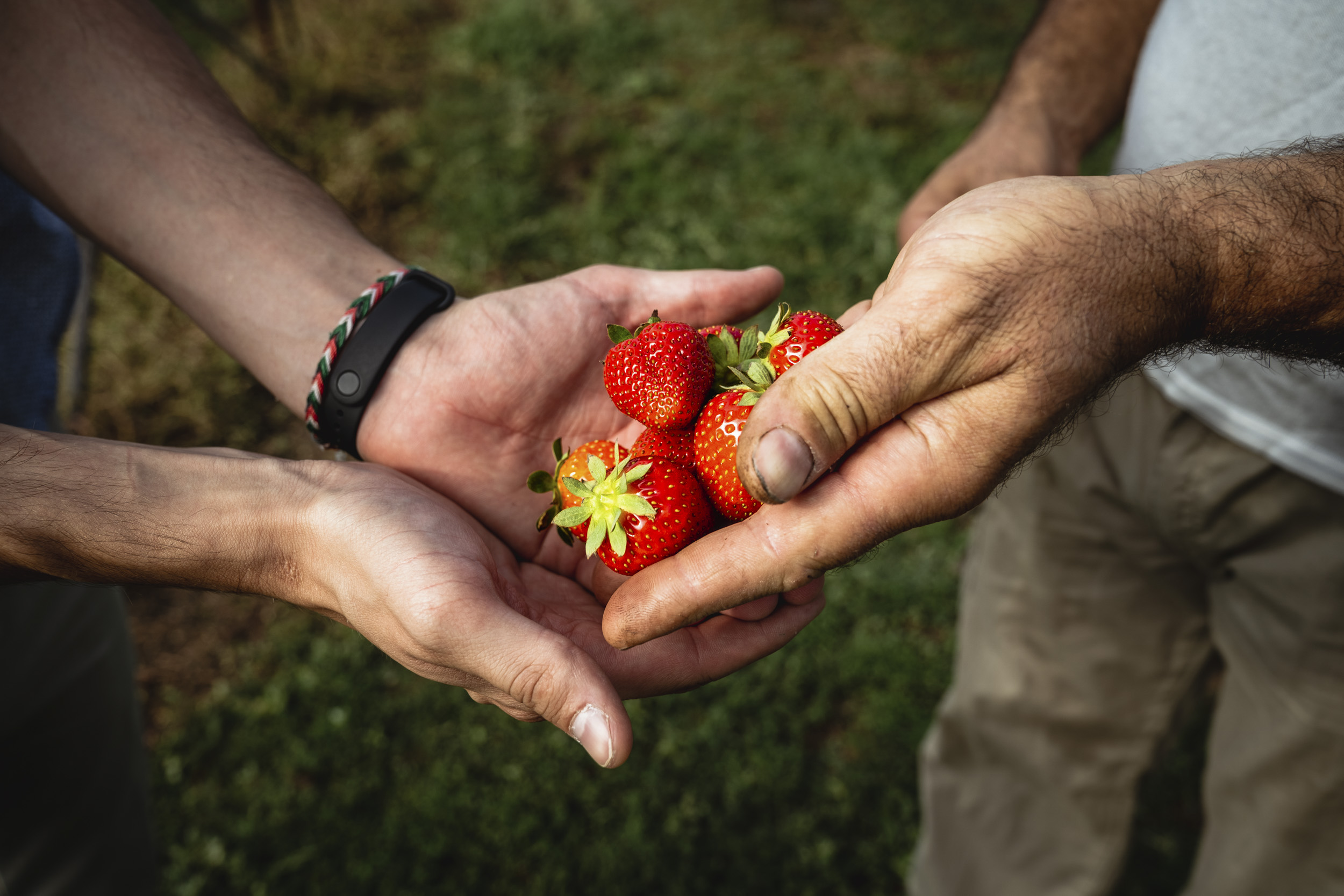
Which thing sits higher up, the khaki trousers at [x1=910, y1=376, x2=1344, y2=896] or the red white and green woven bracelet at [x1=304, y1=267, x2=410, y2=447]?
the red white and green woven bracelet at [x1=304, y1=267, x2=410, y2=447]

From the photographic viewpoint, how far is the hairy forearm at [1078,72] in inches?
98.2

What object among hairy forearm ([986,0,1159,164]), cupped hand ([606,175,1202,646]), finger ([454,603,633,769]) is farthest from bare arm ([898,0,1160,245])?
finger ([454,603,633,769])

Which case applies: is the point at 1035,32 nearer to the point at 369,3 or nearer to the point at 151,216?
the point at 151,216

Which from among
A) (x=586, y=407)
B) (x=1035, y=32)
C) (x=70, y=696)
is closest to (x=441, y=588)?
(x=586, y=407)

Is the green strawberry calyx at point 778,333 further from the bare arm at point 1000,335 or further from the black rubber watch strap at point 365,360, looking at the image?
the black rubber watch strap at point 365,360

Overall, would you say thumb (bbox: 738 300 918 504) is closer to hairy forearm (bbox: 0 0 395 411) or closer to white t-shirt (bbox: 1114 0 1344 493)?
white t-shirt (bbox: 1114 0 1344 493)

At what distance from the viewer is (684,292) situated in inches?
91.8

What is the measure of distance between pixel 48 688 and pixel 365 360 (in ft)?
3.68

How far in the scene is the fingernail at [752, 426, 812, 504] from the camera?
1.52 m

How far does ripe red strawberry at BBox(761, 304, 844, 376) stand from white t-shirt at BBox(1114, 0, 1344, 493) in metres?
0.90

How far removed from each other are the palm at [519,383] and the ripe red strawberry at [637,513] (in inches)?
13.9

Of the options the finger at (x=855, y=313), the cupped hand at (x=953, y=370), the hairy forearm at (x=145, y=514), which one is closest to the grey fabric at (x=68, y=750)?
the hairy forearm at (x=145, y=514)

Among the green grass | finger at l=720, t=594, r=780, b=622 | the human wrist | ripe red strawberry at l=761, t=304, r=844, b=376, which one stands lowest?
the green grass

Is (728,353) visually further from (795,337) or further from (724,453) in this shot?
(724,453)
